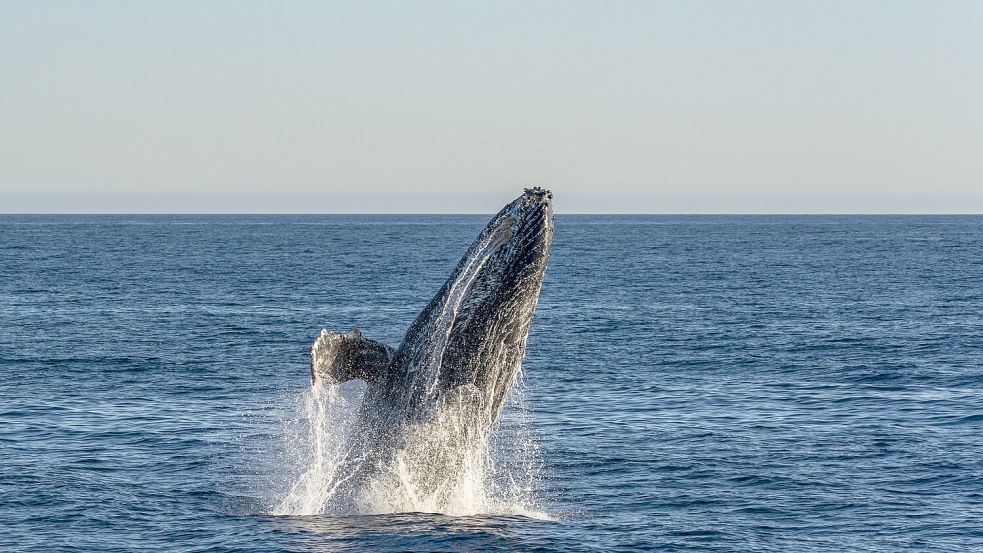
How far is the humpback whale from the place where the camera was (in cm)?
1709

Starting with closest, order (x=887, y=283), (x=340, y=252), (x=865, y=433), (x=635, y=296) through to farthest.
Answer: (x=865, y=433) → (x=635, y=296) → (x=887, y=283) → (x=340, y=252)

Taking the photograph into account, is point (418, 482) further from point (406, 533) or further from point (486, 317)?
point (486, 317)

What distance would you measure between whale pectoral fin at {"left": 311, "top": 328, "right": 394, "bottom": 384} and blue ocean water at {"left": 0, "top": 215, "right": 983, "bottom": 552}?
2.89 m

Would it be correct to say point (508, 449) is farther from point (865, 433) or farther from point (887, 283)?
point (887, 283)

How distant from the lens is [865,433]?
1174 inches

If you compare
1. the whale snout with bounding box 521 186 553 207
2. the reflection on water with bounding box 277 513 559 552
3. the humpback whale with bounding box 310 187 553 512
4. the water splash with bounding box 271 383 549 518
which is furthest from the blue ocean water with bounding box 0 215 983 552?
the whale snout with bounding box 521 186 553 207

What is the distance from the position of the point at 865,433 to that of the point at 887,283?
63116 millimetres

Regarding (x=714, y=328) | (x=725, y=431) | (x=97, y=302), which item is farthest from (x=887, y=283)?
(x=725, y=431)

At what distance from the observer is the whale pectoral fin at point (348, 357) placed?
17172mm

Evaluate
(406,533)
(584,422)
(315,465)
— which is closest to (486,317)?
(406,533)

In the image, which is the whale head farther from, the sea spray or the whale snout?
the sea spray

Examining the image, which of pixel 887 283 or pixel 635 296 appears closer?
pixel 635 296

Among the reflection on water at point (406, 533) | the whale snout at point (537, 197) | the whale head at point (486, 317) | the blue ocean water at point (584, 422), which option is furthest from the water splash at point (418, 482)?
the whale snout at point (537, 197)

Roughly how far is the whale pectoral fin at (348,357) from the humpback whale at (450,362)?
0.02 m
